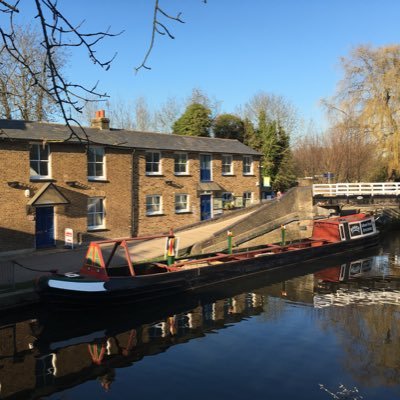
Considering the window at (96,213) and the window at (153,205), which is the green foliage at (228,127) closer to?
the window at (153,205)

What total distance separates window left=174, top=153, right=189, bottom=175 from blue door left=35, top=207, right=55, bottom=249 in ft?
A: 29.0

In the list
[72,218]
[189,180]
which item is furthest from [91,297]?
[189,180]

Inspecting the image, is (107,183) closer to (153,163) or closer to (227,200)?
(153,163)

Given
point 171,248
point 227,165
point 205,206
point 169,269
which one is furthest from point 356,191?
point 169,269

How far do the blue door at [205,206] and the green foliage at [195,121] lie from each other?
14141 millimetres

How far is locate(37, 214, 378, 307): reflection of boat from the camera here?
13.2m

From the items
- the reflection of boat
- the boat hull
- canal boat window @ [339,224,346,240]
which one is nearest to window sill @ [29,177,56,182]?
the reflection of boat

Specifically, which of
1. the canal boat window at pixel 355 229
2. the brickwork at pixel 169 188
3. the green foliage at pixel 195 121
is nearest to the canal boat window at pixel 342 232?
the canal boat window at pixel 355 229

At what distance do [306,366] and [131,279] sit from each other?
6.45 metres

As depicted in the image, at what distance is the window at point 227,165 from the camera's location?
29.4 meters

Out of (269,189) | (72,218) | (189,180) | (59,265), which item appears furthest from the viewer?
(269,189)

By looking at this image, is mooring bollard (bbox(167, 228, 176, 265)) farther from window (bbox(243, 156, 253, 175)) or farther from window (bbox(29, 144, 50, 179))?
window (bbox(243, 156, 253, 175))

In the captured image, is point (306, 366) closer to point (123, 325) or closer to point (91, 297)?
point (123, 325)

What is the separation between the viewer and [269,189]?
131ft
